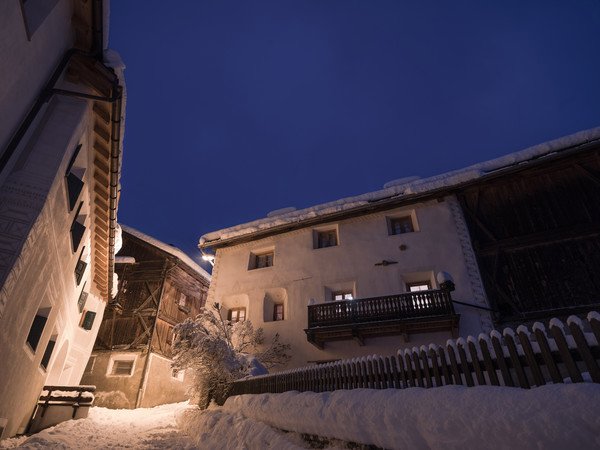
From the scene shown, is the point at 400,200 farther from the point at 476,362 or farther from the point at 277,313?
the point at 476,362

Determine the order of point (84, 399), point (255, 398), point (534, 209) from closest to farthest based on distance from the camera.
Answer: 1. point (255, 398)
2. point (84, 399)
3. point (534, 209)

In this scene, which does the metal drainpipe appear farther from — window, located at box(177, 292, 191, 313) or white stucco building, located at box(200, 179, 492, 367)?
window, located at box(177, 292, 191, 313)

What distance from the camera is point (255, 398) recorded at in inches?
350

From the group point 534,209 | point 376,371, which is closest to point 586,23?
point 534,209

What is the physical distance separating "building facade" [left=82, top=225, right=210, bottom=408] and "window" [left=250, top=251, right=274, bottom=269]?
251 inches

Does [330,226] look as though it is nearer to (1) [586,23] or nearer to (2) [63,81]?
(2) [63,81]

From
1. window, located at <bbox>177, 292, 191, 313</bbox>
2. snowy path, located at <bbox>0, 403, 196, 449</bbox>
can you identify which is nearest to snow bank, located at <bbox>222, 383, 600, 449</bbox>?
snowy path, located at <bbox>0, 403, 196, 449</bbox>

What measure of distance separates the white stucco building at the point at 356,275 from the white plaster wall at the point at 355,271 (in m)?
0.05

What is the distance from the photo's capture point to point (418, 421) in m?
4.05

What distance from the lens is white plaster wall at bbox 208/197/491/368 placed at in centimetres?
1452

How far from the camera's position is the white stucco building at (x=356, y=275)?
45.7ft

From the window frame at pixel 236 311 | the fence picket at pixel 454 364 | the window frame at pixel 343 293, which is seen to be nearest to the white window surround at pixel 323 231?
the window frame at pixel 343 293

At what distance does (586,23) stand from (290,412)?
288151mm

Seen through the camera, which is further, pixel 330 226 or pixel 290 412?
pixel 330 226
